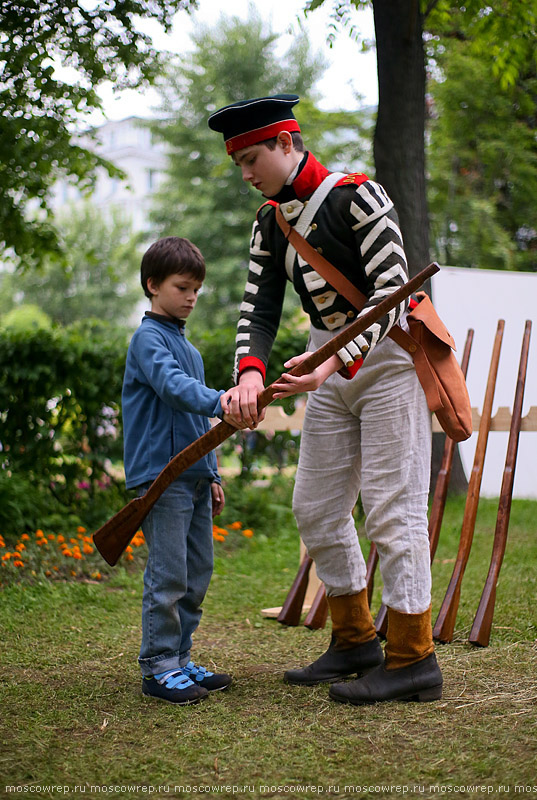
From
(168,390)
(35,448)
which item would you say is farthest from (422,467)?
(35,448)

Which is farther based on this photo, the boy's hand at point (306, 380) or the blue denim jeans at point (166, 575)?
the blue denim jeans at point (166, 575)

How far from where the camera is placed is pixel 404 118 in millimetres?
6531

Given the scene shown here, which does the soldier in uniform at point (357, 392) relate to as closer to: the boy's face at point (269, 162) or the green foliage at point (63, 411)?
the boy's face at point (269, 162)

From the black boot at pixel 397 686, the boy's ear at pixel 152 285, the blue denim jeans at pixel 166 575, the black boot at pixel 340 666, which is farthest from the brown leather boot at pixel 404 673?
the boy's ear at pixel 152 285

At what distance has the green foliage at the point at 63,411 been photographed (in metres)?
6.56

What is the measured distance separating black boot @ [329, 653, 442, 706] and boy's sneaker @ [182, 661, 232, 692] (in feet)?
1.46

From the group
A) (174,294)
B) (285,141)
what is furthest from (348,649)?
(285,141)

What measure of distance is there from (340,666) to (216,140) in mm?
23761

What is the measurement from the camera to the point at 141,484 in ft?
10.0

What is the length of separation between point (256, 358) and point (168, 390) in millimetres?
379

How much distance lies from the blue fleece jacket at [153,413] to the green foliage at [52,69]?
2637 millimetres

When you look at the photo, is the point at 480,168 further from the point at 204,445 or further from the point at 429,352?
the point at 204,445

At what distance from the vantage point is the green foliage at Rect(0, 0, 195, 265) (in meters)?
4.82

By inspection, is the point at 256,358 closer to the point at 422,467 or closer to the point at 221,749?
the point at 422,467
